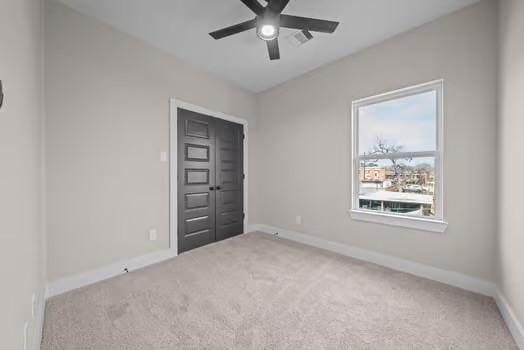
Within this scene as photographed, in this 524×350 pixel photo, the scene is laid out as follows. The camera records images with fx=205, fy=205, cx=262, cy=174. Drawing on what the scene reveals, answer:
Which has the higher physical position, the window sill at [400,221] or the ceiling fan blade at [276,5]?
the ceiling fan blade at [276,5]

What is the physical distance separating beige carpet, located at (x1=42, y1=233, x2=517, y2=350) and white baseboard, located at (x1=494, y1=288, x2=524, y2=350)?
0.04m

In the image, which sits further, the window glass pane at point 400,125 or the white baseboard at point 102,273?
the window glass pane at point 400,125

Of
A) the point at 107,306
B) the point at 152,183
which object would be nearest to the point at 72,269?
the point at 107,306

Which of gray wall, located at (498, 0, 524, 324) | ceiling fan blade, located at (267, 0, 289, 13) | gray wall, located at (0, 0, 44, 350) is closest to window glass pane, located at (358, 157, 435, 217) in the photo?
gray wall, located at (498, 0, 524, 324)

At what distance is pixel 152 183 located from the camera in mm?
2598

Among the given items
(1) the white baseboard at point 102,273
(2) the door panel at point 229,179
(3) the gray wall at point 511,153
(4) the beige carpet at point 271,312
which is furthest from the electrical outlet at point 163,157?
(3) the gray wall at point 511,153

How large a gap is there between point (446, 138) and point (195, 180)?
3080 mm

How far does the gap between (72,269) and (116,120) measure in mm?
1579

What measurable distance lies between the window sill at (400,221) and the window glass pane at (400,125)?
0.78 meters

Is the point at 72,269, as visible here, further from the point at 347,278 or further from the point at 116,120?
the point at 347,278

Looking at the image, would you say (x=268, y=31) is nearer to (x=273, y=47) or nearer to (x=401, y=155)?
(x=273, y=47)

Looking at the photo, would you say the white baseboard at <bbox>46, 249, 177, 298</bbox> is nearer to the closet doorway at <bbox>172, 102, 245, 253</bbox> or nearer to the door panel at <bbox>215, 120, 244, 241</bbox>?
the closet doorway at <bbox>172, 102, 245, 253</bbox>

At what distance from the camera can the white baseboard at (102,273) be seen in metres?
1.90

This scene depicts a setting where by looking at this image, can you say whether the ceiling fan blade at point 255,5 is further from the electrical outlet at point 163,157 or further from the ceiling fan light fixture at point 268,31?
the electrical outlet at point 163,157
